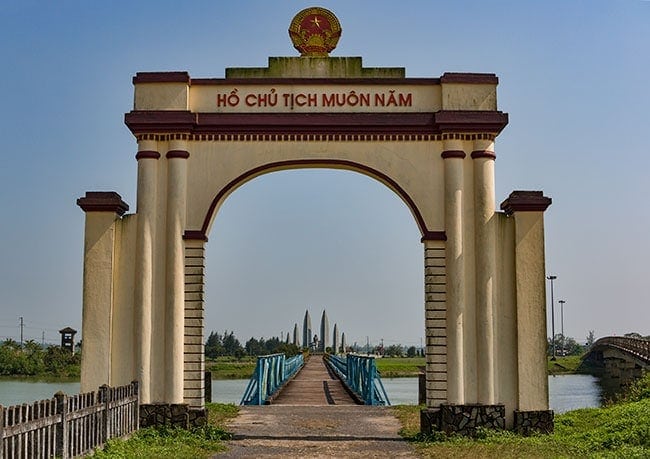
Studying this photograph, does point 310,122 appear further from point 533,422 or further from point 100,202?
point 533,422

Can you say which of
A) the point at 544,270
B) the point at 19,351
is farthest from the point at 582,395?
the point at 19,351

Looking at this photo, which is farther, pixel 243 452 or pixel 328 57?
pixel 328 57

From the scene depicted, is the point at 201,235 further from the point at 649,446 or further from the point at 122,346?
the point at 649,446

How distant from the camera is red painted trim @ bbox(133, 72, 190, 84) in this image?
13.9 metres

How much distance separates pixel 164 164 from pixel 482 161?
5.10m

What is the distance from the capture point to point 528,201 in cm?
1355

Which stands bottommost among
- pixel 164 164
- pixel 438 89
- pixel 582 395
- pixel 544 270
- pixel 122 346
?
pixel 582 395

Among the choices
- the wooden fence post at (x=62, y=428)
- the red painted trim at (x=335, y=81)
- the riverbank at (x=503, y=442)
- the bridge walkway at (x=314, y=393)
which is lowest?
the bridge walkway at (x=314, y=393)

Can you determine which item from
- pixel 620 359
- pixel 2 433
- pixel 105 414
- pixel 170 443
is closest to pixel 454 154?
pixel 170 443

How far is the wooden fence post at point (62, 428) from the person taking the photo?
9469mm

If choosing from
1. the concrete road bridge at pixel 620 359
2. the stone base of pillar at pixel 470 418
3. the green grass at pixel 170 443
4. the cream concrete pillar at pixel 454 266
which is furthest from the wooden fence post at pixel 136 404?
the concrete road bridge at pixel 620 359

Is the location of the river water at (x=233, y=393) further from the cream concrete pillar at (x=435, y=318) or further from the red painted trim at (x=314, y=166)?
the red painted trim at (x=314, y=166)

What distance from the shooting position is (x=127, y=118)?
13.8m

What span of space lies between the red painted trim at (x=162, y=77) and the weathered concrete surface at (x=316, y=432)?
5763 millimetres
